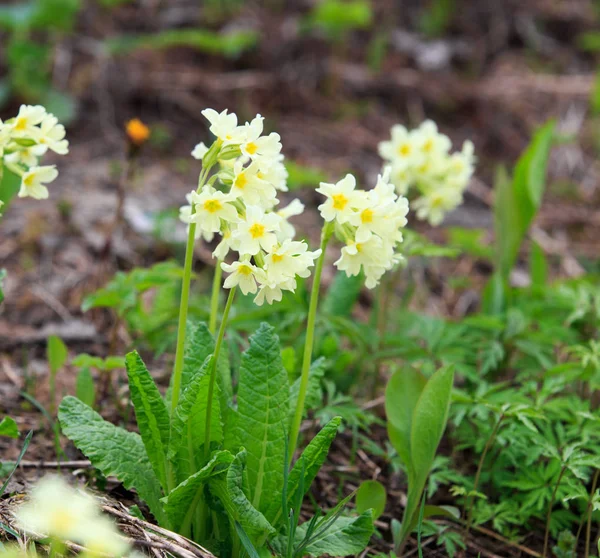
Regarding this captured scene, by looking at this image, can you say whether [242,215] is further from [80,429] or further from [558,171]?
[558,171]

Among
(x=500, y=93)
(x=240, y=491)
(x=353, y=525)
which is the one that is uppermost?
(x=500, y=93)

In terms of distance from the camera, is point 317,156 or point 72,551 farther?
point 317,156

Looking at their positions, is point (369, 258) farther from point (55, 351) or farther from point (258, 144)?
A: point (55, 351)

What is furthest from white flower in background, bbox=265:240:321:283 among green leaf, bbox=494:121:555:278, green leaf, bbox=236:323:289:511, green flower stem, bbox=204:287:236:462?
green leaf, bbox=494:121:555:278

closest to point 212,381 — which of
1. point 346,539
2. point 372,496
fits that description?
point 346,539

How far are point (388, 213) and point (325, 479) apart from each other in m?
1.05

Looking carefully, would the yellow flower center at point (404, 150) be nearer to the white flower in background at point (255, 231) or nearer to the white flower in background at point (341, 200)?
the white flower in background at point (341, 200)

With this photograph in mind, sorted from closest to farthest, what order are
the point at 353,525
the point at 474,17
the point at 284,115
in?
the point at 353,525
the point at 284,115
the point at 474,17

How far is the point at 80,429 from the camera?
5.55ft

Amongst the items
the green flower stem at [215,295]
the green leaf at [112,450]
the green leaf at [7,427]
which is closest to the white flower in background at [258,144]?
the green flower stem at [215,295]

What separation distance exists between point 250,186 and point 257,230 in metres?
0.12

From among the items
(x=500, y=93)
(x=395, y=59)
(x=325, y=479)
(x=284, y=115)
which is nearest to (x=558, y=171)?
(x=500, y=93)

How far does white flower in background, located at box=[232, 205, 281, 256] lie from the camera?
58.7 inches

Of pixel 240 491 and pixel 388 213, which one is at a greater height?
pixel 388 213
